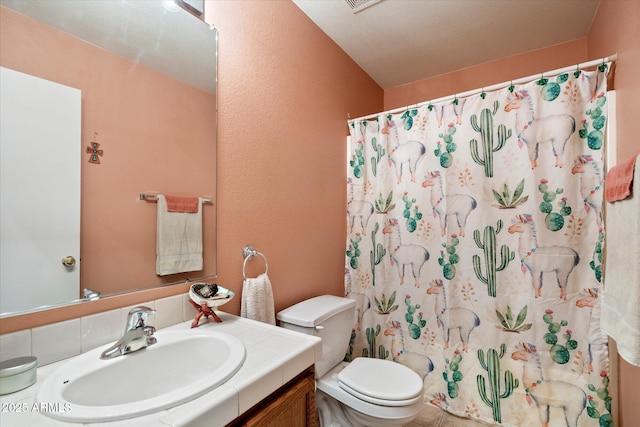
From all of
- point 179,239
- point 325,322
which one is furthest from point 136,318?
point 325,322

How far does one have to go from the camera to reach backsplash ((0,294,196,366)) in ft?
2.55

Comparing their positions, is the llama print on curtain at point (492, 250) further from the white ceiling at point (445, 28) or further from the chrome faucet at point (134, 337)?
the chrome faucet at point (134, 337)

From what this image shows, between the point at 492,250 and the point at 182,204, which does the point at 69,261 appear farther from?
the point at 492,250

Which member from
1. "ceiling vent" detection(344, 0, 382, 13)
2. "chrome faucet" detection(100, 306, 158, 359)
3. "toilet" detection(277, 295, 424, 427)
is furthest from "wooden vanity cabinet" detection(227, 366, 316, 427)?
"ceiling vent" detection(344, 0, 382, 13)

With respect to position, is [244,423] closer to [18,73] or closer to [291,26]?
[18,73]

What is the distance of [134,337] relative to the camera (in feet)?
2.91

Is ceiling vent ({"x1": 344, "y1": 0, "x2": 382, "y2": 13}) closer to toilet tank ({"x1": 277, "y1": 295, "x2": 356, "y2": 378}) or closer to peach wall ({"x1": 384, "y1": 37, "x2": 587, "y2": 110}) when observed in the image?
peach wall ({"x1": 384, "y1": 37, "x2": 587, "y2": 110})

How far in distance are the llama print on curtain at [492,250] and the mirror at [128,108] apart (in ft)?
4.19

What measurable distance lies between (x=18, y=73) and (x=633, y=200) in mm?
1897

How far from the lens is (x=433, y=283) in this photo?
1930 millimetres

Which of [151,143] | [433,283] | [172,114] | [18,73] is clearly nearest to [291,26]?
[172,114]

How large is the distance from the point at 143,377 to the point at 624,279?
1595mm

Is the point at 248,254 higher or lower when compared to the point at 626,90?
lower

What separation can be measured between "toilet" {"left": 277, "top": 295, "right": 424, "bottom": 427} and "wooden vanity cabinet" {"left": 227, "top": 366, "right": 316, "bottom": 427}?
285 mm
